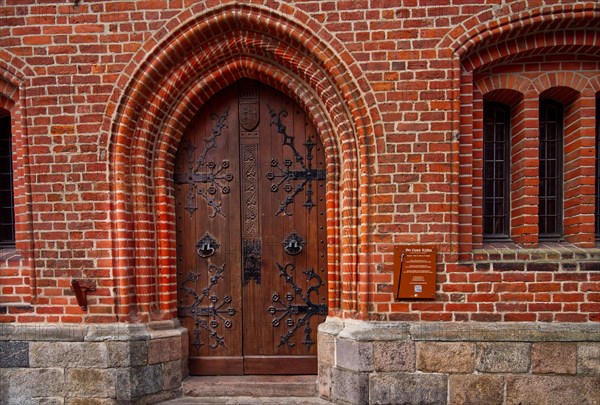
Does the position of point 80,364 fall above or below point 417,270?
below

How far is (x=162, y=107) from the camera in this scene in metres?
3.42

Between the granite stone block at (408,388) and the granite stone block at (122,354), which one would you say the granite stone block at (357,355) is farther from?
the granite stone block at (122,354)

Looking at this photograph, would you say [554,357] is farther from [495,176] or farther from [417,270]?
[495,176]

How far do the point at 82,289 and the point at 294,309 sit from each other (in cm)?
215

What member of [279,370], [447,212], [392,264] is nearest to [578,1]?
[447,212]

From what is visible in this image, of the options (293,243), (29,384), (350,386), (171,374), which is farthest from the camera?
(293,243)

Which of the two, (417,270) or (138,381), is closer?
(417,270)

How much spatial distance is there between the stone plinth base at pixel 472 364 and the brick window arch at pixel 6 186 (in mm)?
3933

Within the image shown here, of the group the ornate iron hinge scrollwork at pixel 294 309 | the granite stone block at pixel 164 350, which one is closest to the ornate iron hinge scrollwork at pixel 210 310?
the granite stone block at pixel 164 350

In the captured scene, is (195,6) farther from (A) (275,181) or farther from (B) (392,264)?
(B) (392,264)

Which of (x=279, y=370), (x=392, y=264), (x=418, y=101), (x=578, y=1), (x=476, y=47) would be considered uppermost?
(x=578, y=1)

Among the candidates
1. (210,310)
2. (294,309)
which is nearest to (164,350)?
(210,310)

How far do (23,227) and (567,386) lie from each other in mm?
5555

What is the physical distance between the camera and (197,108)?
3.58 m
